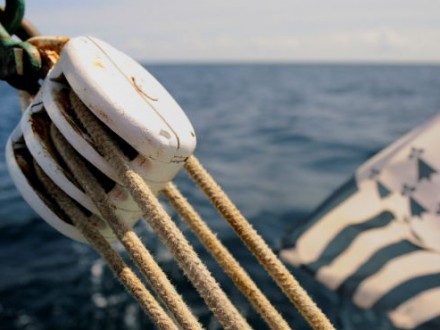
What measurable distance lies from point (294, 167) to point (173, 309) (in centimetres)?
744

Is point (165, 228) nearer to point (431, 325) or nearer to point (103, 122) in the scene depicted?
point (103, 122)

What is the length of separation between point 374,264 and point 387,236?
0.21 meters

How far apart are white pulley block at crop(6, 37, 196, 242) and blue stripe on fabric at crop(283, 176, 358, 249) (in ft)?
7.27

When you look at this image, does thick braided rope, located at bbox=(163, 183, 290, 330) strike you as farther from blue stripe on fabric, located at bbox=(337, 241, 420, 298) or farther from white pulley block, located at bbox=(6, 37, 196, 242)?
blue stripe on fabric, located at bbox=(337, 241, 420, 298)

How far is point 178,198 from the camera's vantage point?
58.0 inches

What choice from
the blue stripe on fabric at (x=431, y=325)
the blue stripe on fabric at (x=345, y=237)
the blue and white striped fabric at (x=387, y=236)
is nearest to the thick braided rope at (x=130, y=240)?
the blue stripe on fabric at (x=431, y=325)

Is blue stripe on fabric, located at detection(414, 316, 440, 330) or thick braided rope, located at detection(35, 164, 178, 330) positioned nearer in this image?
thick braided rope, located at detection(35, 164, 178, 330)

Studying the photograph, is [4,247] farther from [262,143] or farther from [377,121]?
[377,121]

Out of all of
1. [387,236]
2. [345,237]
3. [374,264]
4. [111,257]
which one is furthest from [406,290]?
[111,257]

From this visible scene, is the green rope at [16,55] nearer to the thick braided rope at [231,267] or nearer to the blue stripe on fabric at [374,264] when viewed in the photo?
the thick braided rope at [231,267]

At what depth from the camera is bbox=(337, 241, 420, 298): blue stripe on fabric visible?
313 cm

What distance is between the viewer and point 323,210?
137 inches

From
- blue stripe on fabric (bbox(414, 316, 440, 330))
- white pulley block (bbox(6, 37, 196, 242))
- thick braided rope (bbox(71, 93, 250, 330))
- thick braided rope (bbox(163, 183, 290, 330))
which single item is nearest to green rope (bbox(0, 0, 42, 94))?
white pulley block (bbox(6, 37, 196, 242))

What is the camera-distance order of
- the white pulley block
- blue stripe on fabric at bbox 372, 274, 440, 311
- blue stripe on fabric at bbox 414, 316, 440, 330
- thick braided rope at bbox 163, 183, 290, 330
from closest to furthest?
the white pulley block < thick braided rope at bbox 163, 183, 290, 330 < blue stripe on fabric at bbox 414, 316, 440, 330 < blue stripe on fabric at bbox 372, 274, 440, 311
